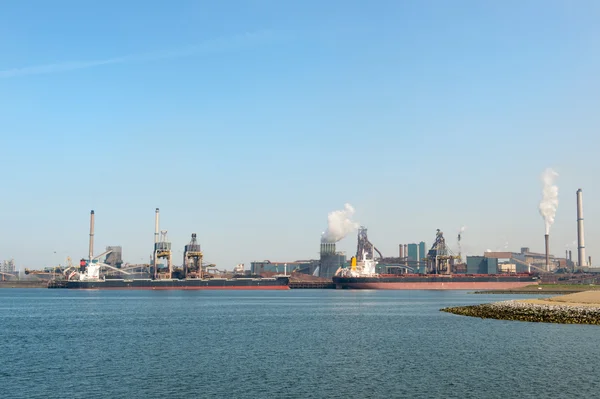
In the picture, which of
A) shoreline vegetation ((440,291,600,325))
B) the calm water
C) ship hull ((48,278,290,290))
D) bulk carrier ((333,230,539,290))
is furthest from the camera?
bulk carrier ((333,230,539,290))

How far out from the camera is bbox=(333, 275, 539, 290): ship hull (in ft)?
607

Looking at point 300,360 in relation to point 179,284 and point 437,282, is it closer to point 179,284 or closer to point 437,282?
point 179,284

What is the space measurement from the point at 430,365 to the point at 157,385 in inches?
643

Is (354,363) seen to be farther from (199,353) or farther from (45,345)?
(45,345)

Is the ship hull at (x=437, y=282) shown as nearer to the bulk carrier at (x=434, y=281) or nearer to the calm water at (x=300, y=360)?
the bulk carrier at (x=434, y=281)

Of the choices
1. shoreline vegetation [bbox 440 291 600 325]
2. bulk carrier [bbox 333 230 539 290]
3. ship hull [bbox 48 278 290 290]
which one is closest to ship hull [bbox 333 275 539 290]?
bulk carrier [bbox 333 230 539 290]

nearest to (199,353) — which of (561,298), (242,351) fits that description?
(242,351)

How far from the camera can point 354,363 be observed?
3981cm

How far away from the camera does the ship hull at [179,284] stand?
182m

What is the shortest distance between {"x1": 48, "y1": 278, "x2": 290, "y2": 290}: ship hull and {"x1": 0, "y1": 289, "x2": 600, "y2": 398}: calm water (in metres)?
115

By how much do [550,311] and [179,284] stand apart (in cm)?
12873

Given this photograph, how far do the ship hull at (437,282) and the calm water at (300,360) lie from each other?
119 meters

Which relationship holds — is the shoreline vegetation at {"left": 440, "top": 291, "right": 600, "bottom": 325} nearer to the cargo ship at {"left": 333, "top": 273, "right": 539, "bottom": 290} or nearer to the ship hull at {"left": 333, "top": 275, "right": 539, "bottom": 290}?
the ship hull at {"left": 333, "top": 275, "right": 539, "bottom": 290}

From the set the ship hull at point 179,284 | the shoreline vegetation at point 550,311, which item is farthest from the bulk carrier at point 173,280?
the shoreline vegetation at point 550,311
